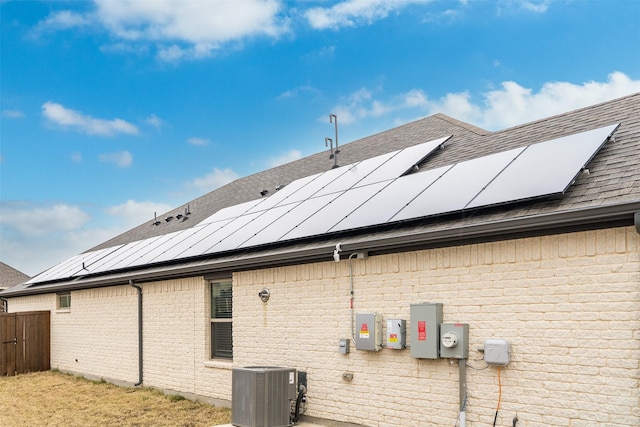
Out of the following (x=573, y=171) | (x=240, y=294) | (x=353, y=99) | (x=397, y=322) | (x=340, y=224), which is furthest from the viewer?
(x=353, y=99)

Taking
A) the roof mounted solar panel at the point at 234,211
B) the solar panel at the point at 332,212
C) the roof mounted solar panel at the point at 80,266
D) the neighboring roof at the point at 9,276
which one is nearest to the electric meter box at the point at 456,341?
the solar panel at the point at 332,212

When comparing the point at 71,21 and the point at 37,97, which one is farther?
the point at 37,97

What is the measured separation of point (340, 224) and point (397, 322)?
2.07 meters

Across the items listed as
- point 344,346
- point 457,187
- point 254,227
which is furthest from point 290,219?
point 457,187

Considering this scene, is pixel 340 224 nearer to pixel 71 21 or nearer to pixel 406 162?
pixel 406 162

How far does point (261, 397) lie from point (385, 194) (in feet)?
11.9

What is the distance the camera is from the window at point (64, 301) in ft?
60.6

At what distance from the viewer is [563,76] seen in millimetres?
11812

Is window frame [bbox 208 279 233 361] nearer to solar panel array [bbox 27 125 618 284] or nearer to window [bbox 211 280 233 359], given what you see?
window [bbox 211 280 233 359]

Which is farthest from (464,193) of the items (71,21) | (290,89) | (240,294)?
(71,21)

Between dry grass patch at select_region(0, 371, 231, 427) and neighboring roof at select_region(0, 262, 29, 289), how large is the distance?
2591 cm

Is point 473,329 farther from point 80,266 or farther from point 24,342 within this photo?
point 24,342

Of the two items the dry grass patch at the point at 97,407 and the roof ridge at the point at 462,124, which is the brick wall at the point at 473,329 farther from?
the roof ridge at the point at 462,124

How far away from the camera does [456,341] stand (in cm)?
732
